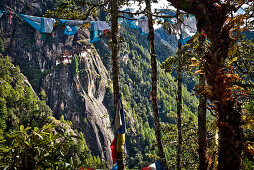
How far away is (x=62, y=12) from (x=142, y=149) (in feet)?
218

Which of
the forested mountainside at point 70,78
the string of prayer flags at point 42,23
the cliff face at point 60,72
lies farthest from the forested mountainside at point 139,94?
the string of prayer flags at point 42,23

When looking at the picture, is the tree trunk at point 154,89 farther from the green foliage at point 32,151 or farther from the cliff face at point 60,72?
the cliff face at point 60,72

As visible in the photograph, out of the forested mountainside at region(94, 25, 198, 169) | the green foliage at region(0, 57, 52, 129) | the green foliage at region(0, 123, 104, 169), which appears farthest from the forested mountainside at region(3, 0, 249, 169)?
the green foliage at region(0, 123, 104, 169)

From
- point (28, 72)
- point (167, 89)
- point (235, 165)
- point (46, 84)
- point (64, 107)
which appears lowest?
point (167, 89)

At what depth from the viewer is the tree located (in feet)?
4.02

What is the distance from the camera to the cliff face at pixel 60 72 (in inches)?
1898

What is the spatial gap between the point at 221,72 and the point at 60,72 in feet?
180

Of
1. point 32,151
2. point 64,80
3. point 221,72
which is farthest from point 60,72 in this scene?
point 221,72

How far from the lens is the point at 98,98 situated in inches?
2324

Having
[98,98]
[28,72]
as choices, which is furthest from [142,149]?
[28,72]

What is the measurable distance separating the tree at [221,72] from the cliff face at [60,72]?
4612cm

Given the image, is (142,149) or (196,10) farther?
(142,149)

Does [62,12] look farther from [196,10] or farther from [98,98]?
[98,98]

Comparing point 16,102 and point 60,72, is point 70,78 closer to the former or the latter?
point 60,72
